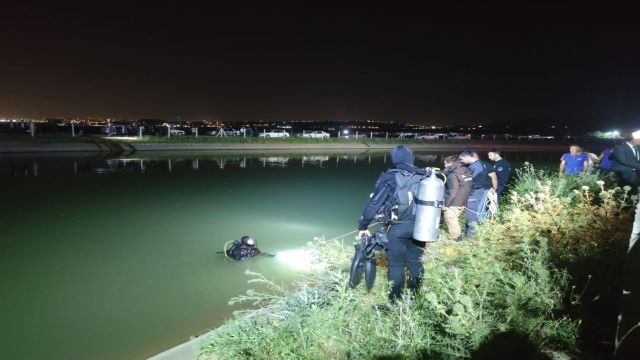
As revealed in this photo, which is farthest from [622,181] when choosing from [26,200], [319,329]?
[26,200]

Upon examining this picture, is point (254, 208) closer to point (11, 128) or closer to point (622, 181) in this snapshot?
point (622, 181)

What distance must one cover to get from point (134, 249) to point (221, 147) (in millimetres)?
29393

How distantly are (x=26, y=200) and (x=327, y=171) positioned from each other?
13061 mm

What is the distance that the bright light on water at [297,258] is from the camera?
6.85 m

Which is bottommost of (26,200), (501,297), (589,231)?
(26,200)

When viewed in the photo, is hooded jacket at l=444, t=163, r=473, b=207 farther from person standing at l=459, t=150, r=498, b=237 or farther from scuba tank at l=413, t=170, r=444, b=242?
scuba tank at l=413, t=170, r=444, b=242

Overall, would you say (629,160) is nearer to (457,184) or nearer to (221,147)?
(457,184)

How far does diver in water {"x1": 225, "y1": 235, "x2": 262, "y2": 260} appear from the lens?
7176 mm

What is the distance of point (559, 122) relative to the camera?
127125mm

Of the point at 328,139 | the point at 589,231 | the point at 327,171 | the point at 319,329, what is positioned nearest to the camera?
the point at 319,329

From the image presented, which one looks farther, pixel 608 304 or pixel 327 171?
pixel 327 171

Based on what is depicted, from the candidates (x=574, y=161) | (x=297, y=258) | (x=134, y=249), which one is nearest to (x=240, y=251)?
(x=297, y=258)

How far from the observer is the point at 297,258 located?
732cm

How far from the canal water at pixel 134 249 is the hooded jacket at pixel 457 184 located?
2.87m
